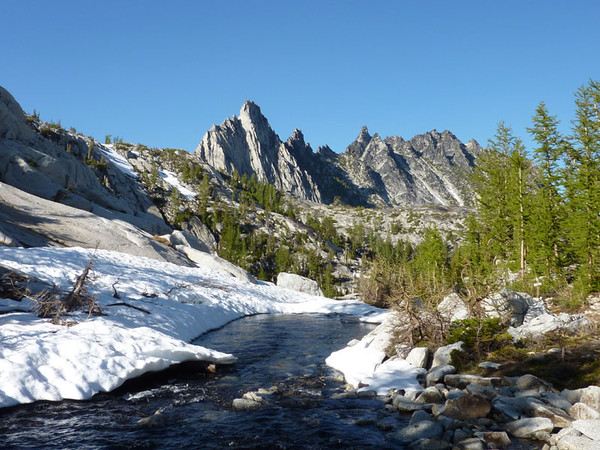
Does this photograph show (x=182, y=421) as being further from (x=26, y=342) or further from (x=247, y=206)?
(x=247, y=206)

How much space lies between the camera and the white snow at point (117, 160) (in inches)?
4253

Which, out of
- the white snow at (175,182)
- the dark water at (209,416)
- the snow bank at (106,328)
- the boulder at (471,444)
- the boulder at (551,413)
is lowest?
the dark water at (209,416)

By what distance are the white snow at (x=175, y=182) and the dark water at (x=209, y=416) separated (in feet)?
337

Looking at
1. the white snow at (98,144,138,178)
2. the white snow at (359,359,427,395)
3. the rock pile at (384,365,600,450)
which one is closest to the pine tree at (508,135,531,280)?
the white snow at (359,359,427,395)

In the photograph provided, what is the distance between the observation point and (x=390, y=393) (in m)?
10.4

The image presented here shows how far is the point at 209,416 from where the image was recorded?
342 inches

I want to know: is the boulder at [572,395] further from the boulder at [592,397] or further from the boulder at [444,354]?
the boulder at [444,354]

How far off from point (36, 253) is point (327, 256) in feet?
297

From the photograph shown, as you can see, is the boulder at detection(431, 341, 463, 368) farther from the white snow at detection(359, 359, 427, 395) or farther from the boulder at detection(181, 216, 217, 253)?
the boulder at detection(181, 216, 217, 253)

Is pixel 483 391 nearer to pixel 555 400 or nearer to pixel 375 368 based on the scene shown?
pixel 555 400

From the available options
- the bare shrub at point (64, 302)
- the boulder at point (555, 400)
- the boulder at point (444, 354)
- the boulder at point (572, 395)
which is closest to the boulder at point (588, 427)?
the boulder at point (555, 400)

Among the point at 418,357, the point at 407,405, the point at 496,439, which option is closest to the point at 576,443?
the point at 496,439

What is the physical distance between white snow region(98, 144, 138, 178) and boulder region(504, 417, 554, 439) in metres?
112

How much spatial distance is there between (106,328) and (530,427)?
12.6 metres
